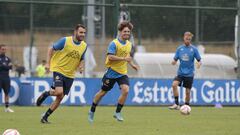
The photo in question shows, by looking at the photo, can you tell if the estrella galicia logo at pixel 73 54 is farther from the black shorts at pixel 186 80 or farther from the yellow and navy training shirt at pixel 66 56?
the black shorts at pixel 186 80

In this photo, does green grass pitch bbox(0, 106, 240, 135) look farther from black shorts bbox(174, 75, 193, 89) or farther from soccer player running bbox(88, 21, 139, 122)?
black shorts bbox(174, 75, 193, 89)

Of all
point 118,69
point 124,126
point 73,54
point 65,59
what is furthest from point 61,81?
point 124,126

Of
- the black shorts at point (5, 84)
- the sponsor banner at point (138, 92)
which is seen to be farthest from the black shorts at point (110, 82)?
the sponsor banner at point (138, 92)

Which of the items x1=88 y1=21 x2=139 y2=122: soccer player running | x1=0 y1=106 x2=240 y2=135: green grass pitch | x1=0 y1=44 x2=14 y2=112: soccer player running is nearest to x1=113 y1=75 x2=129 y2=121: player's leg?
x1=88 y1=21 x2=139 y2=122: soccer player running

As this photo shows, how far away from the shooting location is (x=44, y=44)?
4138cm

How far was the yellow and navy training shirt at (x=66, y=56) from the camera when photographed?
1628 centimetres

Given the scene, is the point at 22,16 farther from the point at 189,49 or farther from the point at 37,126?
the point at 37,126

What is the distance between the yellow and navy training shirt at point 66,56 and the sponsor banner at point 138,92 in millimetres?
9468

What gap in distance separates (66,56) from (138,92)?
10.6 metres

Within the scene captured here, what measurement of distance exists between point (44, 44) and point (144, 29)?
11585 mm

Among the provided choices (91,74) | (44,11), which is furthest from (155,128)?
(44,11)

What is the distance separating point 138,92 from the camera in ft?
87.9

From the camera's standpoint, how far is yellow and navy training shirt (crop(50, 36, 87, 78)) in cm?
1628

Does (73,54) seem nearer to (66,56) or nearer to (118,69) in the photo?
(66,56)
